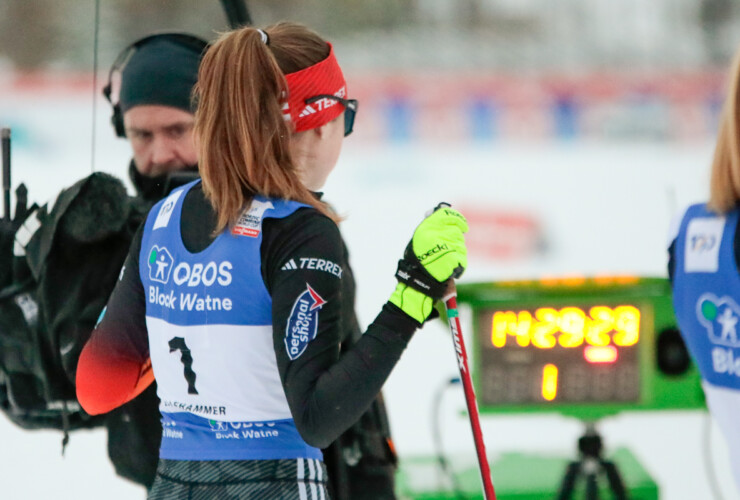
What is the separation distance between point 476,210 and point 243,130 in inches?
183

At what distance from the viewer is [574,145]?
707 cm

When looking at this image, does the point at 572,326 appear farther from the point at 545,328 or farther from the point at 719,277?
the point at 719,277

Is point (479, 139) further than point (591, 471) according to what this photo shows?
Yes

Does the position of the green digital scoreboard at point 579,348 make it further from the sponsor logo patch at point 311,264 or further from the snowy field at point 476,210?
the sponsor logo patch at point 311,264

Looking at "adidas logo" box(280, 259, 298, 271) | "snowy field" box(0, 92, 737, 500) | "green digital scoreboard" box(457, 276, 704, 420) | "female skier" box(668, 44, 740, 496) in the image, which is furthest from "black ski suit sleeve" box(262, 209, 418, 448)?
"snowy field" box(0, 92, 737, 500)

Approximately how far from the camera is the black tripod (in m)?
2.20

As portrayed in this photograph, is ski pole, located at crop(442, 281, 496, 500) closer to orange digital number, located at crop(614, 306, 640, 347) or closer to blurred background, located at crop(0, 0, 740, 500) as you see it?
orange digital number, located at crop(614, 306, 640, 347)

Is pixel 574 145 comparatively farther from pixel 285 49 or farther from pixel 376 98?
pixel 285 49

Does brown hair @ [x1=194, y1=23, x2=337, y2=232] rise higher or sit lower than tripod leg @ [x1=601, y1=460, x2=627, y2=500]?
higher

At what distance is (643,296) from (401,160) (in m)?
4.68

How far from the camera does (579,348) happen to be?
217 cm

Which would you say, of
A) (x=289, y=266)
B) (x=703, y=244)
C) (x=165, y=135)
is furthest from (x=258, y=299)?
(x=165, y=135)

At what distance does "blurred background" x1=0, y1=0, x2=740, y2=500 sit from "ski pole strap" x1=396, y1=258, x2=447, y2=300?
1461 mm

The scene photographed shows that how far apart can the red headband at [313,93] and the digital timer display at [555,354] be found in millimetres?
979
